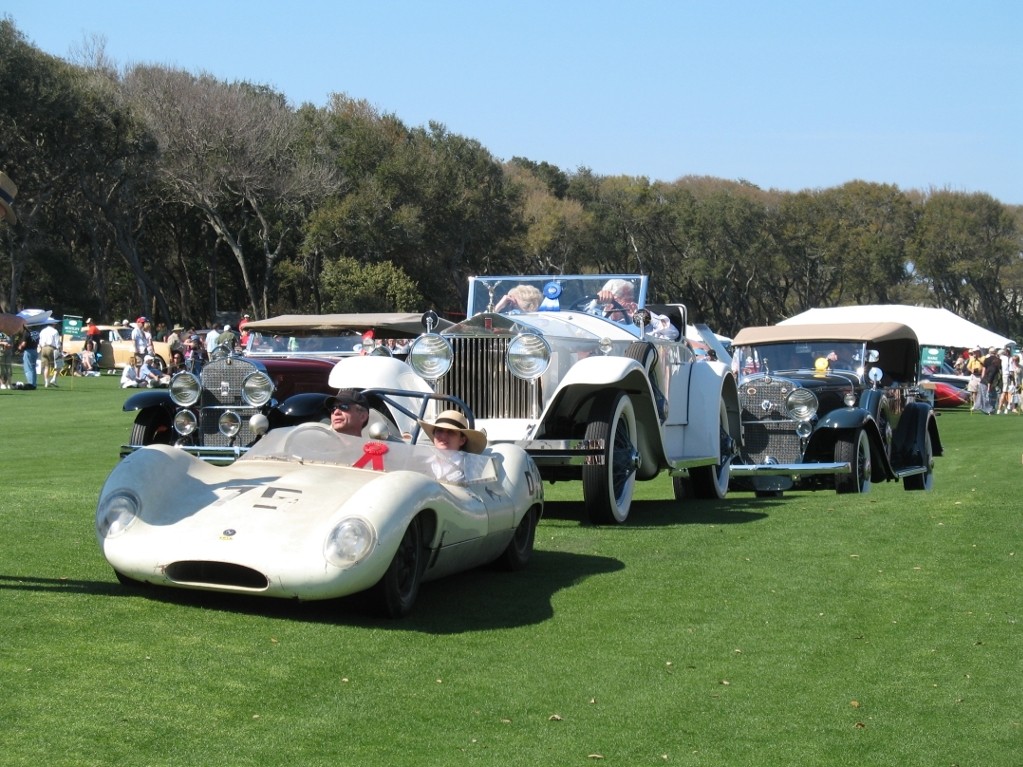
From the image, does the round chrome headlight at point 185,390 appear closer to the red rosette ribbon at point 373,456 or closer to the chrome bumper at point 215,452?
the chrome bumper at point 215,452

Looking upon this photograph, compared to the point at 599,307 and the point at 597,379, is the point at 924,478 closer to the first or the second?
the point at 599,307

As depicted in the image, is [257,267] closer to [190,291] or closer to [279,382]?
[190,291]

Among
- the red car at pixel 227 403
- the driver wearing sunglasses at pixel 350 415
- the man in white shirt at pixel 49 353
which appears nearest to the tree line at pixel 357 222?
the man in white shirt at pixel 49 353

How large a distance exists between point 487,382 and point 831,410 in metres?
5.80

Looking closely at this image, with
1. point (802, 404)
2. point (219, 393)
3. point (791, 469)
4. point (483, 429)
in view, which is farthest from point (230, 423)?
point (802, 404)

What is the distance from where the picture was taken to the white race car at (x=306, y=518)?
6469 mm

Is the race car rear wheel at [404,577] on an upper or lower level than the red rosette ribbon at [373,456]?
lower

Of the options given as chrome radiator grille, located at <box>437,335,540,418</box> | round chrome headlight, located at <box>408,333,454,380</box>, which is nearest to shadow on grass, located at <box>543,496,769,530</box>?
chrome radiator grille, located at <box>437,335,540,418</box>

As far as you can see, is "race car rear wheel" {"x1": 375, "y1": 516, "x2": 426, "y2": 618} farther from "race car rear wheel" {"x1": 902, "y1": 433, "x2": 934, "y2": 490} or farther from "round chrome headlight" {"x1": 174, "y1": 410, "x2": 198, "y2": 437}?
"race car rear wheel" {"x1": 902, "y1": 433, "x2": 934, "y2": 490}

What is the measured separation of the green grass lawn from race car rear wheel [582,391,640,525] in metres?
0.96

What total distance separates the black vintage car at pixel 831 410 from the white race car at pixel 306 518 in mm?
7133

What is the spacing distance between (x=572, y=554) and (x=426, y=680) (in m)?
3.67

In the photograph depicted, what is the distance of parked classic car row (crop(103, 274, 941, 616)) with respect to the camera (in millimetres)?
6672

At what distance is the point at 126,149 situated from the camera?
159 ft
